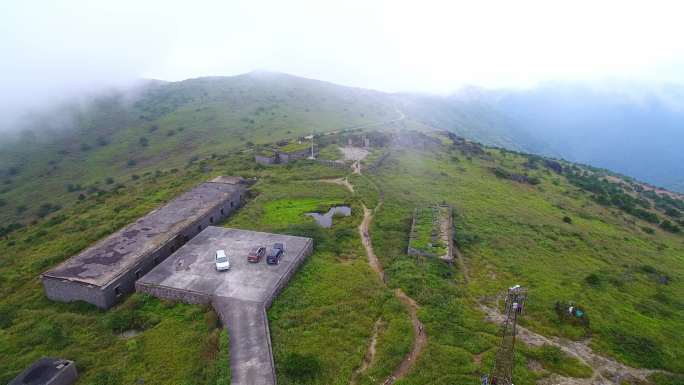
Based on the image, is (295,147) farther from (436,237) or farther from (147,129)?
(147,129)

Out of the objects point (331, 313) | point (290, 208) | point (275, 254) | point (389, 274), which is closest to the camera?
point (331, 313)

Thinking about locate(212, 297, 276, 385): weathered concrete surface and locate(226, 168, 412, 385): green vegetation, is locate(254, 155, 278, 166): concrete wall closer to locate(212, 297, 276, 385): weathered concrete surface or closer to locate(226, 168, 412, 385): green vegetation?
locate(226, 168, 412, 385): green vegetation

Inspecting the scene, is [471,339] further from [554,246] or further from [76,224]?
[76,224]

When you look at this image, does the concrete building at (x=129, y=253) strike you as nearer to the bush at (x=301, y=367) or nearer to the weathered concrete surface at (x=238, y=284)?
the weathered concrete surface at (x=238, y=284)

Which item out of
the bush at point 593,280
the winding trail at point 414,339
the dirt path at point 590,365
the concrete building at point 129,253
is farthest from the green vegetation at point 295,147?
the dirt path at point 590,365

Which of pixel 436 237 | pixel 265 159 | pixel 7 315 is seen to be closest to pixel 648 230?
pixel 436 237

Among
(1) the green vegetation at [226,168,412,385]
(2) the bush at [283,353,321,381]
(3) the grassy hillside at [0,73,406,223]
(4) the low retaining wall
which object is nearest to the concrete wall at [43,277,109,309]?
(4) the low retaining wall

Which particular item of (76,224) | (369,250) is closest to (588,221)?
(369,250)
